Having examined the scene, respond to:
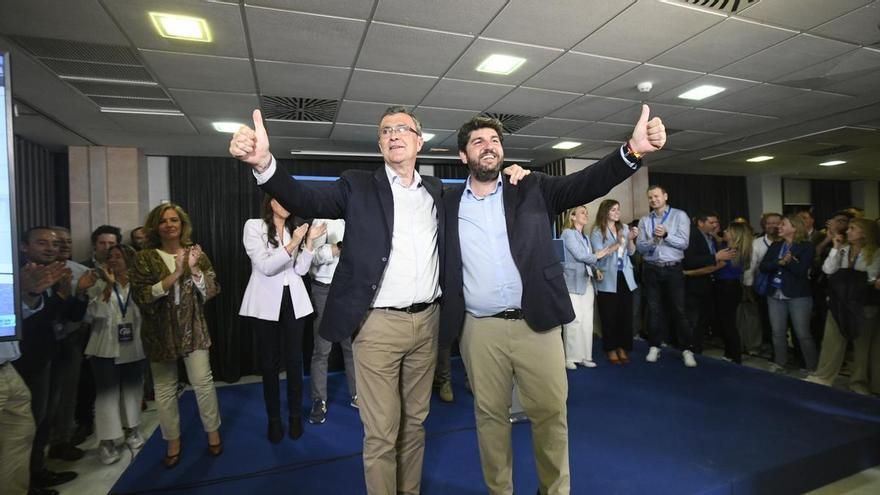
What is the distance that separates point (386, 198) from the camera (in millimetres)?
1648

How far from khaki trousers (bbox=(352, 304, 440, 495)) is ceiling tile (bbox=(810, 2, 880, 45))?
10.3 feet

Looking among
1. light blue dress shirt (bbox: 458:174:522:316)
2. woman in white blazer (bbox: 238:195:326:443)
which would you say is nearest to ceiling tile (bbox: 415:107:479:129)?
woman in white blazer (bbox: 238:195:326:443)

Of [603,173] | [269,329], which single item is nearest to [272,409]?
[269,329]

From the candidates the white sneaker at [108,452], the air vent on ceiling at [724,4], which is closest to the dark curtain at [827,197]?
the air vent on ceiling at [724,4]

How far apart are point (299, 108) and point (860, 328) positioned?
4915 mm

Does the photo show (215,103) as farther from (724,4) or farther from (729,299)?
(729,299)

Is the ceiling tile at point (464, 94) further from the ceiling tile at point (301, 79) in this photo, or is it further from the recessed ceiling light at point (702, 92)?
the recessed ceiling light at point (702, 92)

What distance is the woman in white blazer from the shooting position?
2580 mm

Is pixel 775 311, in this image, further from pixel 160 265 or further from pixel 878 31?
pixel 160 265

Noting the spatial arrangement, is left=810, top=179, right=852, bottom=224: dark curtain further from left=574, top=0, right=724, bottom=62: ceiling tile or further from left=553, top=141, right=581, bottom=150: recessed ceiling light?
left=574, top=0, right=724, bottom=62: ceiling tile

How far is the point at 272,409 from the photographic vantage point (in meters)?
Answer: 2.72

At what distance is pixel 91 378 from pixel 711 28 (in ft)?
16.7

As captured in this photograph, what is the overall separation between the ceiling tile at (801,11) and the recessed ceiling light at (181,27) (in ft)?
10.4

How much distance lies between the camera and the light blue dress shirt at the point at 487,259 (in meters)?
1.71
